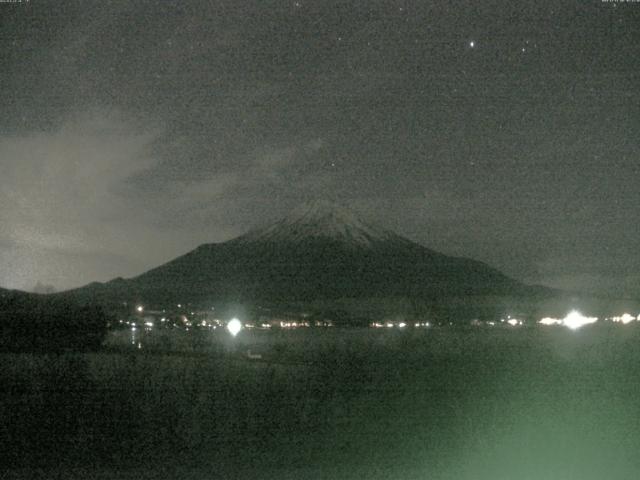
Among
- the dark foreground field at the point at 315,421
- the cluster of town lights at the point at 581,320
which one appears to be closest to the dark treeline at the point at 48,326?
the dark foreground field at the point at 315,421

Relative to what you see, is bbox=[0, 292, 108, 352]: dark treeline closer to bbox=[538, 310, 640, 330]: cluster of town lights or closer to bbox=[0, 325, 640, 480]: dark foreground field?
bbox=[0, 325, 640, 480]: dark foreground field

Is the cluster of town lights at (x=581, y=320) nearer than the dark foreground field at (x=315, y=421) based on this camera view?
No

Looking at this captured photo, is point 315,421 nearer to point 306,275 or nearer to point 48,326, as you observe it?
point 48,326

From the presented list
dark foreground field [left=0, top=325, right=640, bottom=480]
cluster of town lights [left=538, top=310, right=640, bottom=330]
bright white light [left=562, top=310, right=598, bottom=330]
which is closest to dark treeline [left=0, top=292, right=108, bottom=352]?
dark foreground field [left=0, top=325, right=640, bottom=480]

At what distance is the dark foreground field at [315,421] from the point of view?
10242 millimetres

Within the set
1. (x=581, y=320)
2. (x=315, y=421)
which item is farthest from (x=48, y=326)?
(x=581, y=320)

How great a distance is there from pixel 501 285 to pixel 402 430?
4205 inches

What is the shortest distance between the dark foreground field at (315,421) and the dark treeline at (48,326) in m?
10.0

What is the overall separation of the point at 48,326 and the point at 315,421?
20625mm

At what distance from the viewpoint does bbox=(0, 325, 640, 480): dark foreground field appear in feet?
33.6

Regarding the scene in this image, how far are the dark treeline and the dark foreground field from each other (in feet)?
32.9

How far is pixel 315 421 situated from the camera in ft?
42.7

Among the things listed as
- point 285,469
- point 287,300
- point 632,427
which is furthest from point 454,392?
point 287,300

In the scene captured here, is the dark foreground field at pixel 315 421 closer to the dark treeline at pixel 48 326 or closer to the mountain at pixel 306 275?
the dark treeline at pixel 48 326
